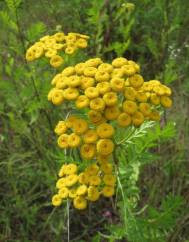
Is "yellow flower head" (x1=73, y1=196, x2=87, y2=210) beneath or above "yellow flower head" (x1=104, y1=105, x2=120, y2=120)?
beneath

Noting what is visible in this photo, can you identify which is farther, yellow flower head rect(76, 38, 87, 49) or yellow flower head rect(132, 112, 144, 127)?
yellow flower head rect(76, 38, 87, 49)

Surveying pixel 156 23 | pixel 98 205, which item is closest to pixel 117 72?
pixel 98 205

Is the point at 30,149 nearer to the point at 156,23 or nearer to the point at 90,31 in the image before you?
the point at 90,31

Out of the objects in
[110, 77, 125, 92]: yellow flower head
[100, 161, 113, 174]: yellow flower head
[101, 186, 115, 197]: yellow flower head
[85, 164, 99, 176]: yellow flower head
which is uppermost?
[110, 77, 125, 92]: yellow flower head

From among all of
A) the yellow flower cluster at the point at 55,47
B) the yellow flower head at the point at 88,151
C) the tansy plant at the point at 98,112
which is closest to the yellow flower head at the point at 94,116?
the tansy plant at the point at 98,112

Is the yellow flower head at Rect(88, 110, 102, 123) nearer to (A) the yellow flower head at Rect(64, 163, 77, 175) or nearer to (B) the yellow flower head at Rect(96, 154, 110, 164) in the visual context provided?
(B) the yellow flower head at Rect(96, 154, 110, 164)

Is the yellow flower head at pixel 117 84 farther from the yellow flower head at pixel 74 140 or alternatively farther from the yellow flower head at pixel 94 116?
the yellow flower head at pixel 74 140

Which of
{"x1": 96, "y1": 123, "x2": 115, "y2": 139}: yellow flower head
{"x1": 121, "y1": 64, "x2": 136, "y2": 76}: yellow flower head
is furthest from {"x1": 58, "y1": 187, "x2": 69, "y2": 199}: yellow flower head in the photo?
{"x1": 121, "y1": 64, "x2": 136, "y2": 76}: yellow flower head

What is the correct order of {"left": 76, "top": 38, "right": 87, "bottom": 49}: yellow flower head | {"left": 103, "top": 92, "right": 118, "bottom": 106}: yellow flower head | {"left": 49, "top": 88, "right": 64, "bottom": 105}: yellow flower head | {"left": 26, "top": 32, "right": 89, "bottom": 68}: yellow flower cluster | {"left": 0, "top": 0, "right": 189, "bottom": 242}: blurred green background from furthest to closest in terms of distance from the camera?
{"left": 0, "top": 0, "right": 189, "bottom": 242}: blurred green background
{"left": 76, "top": 38, "right": 87, "bottom": 49}: yellow flower head
{"left": 26, "top": 32, "right": 89, "bottom": 68}: yellow flower cluster
{"left": 49, "top": 88, "right": 64, "bottom": 105}: yellow flower head
{"left": 103, "top": 92, "right": 118, "bottom": 106}: yellow flower head
